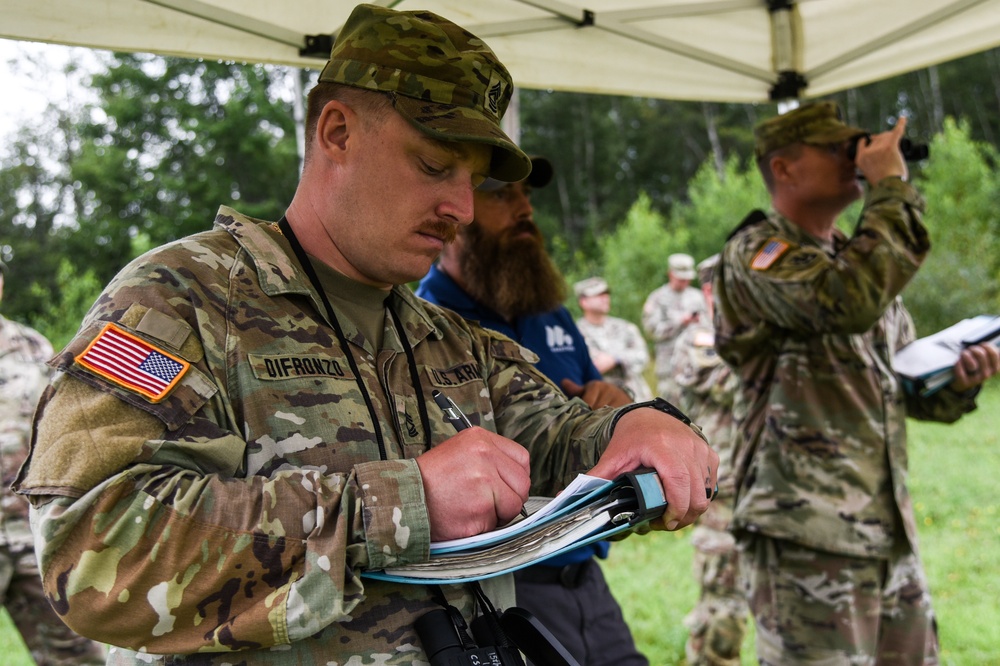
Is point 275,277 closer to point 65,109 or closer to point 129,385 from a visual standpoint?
point 129,385

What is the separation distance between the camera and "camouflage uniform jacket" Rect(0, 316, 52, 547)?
13.6 ft

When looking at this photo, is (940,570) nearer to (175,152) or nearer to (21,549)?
(21,549)

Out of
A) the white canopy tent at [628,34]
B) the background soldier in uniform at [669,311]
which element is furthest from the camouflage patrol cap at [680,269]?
the white canopy tent at [628,34]

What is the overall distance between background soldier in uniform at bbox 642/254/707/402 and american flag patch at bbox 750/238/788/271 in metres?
7.02

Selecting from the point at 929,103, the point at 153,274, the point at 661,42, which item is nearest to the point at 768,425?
the point at 661,42

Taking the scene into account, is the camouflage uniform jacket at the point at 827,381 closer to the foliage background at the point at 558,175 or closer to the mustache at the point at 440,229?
the mustache at the point at 440,229

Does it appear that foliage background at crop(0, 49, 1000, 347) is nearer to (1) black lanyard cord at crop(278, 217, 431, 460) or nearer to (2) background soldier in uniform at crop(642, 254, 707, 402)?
(2) background soldier in uniform at crop(642, 254, 707, 402)

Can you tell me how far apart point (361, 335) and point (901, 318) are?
8.74 ft

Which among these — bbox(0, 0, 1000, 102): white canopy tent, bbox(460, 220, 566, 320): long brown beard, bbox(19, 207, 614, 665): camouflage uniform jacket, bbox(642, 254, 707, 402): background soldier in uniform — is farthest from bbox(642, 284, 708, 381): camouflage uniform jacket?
bbox(19, 207, 614, 665): camouflage uniform jacket

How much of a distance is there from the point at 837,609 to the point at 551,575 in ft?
3.45

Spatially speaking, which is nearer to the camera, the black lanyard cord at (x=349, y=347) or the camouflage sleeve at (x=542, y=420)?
the black lanyard cord at (x=349, y=347)

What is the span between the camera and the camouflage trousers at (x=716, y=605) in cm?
502

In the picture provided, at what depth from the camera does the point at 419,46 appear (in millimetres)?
1721

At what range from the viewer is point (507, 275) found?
3.16 meters
